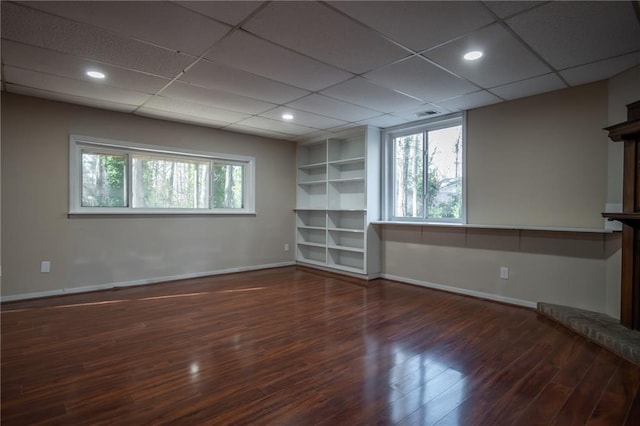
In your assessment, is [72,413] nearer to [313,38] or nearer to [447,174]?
[313,38]

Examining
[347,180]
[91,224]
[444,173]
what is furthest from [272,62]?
[91,224]

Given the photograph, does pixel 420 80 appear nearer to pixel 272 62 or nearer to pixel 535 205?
pixel 272 62

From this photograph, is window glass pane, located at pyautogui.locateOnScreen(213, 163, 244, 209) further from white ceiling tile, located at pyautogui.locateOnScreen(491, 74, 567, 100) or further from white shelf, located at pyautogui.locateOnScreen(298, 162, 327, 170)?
white ceiling tile, located at pyautogui.locateOnScreen(491, 74, 567, 100)

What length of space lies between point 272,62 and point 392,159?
9.58 feet

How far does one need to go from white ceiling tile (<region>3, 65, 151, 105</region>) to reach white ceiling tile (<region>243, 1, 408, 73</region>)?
2119 millimetres

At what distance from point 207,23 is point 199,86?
1.28m

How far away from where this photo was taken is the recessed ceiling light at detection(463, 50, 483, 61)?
2.68 metres

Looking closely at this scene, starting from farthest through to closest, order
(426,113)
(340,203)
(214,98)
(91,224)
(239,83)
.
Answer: (340,203) → (426,113) → (91,224) → (214,98) → (239,83)

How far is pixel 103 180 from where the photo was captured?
14.8 feet

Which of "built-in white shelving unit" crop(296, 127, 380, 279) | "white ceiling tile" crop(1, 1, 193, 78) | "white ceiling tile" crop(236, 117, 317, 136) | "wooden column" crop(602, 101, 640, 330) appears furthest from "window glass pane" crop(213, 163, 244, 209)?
"wooden column" crop(602, 101, 640, 330)

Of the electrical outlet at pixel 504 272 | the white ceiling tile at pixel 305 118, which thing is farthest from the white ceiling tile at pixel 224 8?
the electrical outlet at pixel 504 272

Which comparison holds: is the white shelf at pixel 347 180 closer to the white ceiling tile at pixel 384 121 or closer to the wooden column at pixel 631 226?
A: the white ceiling tile at pixel 384 121

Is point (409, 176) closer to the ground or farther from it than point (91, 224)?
farther from it

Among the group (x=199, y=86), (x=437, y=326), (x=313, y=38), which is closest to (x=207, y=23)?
(x=313, y=38)
